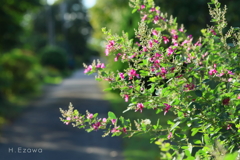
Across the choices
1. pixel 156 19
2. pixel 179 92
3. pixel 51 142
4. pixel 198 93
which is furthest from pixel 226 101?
pixel 51 142

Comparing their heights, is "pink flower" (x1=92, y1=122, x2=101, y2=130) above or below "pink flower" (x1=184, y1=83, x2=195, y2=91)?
below

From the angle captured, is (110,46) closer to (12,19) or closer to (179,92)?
(179,92)

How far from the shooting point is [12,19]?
13.7 metres

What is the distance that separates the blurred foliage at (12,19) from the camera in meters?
13.5

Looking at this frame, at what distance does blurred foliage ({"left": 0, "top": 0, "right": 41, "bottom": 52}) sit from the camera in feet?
44.4

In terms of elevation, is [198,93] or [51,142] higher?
[51,142]

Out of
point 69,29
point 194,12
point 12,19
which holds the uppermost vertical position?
point 69,29

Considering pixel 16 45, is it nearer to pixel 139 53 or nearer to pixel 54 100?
pixel 54 100

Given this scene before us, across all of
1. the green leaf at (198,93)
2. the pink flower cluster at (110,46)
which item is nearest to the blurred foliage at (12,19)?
the pink flower cluster at (110,46)

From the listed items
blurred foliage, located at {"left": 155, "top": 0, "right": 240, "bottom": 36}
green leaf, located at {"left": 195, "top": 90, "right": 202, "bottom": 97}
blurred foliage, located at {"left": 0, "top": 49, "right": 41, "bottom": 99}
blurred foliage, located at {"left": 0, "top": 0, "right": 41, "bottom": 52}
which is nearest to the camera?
green leaf, located at {"left": 195, "top": 90, "right": 202, "bottom": 97}

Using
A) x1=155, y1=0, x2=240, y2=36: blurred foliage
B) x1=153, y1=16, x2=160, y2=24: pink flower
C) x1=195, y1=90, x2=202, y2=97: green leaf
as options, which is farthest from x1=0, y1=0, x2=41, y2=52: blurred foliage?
x1=195, y1=90, x2=202, y2=97: green leaf

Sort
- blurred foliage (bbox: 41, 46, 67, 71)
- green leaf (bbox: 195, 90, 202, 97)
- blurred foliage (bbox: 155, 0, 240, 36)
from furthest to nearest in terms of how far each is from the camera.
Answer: blurred foliage (bbox: 41, 46, 67, 71)
blurred foliage (bbox: 155, 0, 240, 36)
green leaf (bbox: 195, 90, 202, 97)

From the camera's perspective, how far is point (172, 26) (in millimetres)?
3602

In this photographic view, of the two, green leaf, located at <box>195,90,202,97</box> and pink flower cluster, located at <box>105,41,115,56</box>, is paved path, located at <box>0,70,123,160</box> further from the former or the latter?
green leaf, located at <box>195,90,202,97</box>
